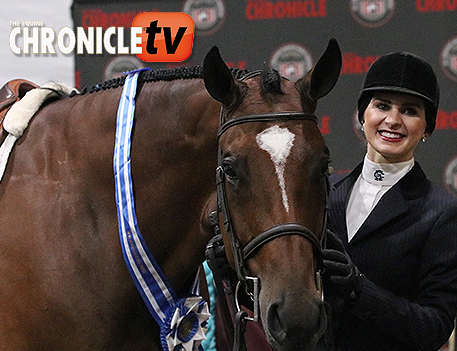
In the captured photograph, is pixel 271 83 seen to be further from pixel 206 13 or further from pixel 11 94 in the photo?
pixel 206 13

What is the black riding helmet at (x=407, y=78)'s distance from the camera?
45.3 inches

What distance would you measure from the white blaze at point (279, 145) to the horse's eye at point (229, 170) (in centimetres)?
7

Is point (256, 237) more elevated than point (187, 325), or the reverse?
point (256, 237)

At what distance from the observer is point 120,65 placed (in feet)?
8.42

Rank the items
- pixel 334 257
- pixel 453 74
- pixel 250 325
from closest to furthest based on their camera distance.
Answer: pixel 334 257, pixel 250 325, pixel 453 74

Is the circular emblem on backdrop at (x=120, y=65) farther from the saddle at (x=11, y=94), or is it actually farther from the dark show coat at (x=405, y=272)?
the dark show coat at (x=405, y=272)

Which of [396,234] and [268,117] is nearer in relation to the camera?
[268,117]

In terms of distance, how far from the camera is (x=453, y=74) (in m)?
2.45

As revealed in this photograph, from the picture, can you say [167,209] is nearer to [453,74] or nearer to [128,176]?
[128,176]

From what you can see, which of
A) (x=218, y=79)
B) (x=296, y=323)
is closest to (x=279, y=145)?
(x=218, y=79)

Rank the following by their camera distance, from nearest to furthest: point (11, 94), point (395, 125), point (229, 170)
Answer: point (229, 170) < point (395, 125) < point (11, 94)

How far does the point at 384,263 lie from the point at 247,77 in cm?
51

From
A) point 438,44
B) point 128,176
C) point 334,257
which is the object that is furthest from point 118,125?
point 438,44

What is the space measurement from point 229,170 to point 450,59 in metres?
1.90
